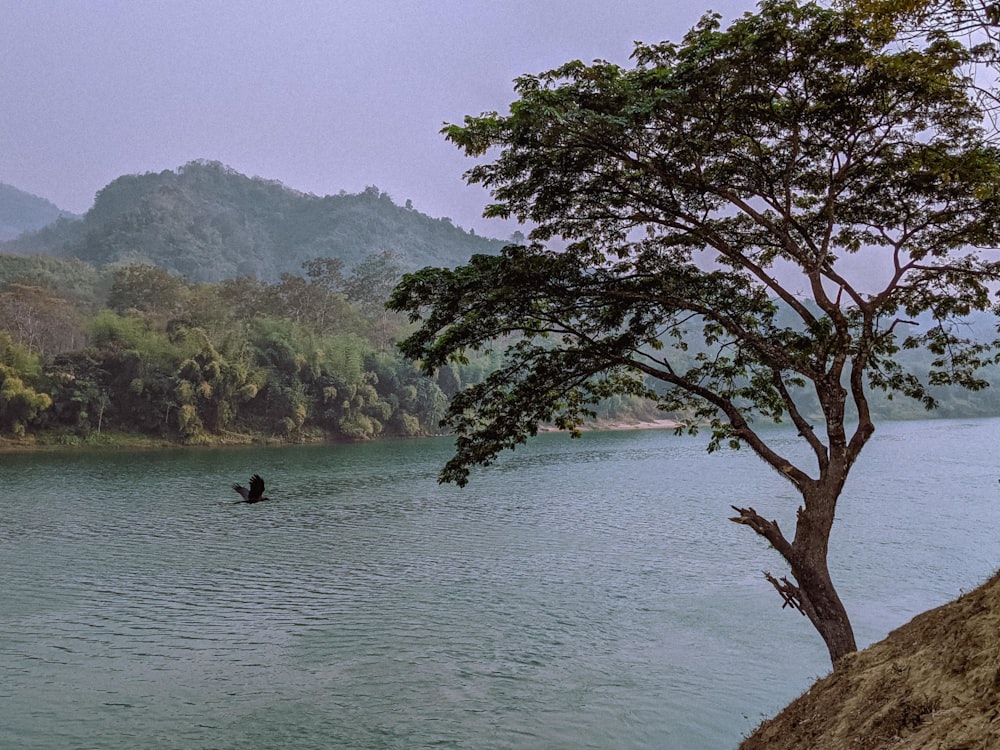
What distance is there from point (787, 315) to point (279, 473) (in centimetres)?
11725

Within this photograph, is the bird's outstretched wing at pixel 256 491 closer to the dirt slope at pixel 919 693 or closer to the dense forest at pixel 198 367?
the dirt slope at pixel 919 693

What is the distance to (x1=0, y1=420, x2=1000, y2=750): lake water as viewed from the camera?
11742mm

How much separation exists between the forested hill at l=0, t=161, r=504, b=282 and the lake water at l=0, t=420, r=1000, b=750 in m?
106

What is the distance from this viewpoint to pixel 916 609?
17.4 meters

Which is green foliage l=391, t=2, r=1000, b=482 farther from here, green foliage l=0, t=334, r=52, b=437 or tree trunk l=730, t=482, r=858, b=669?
green foliage l=0, t=334, r=52, b=437

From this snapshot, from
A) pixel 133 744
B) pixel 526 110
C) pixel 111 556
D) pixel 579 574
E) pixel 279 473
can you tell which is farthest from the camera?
pixel 279 473

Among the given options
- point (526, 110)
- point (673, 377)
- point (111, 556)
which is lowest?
point (111, 556)

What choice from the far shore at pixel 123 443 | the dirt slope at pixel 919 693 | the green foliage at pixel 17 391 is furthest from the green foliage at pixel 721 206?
the green foliage at pixel 17 391

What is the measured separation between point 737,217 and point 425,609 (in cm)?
1146

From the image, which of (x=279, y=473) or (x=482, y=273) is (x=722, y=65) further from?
(x=279, y=473)

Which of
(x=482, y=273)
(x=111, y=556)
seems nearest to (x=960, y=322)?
(x=482, y=273)

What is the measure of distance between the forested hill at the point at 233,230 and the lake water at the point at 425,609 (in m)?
106

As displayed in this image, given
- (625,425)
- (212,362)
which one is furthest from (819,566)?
(625,425)

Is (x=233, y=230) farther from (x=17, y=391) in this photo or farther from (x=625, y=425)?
(x=17, y=391)
